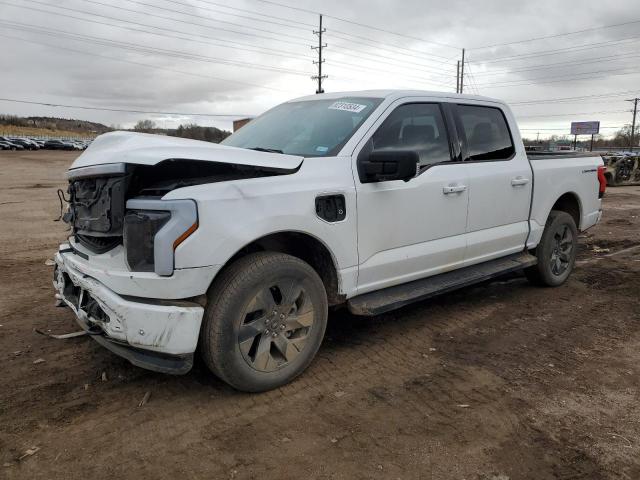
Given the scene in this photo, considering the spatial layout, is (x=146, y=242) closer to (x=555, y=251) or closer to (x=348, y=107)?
(x=348, y=107)

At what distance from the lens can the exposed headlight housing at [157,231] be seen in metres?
2.77

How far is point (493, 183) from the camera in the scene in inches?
181

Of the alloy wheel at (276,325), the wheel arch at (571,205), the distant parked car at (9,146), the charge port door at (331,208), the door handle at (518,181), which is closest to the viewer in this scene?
the alloy wheel at (276,325)

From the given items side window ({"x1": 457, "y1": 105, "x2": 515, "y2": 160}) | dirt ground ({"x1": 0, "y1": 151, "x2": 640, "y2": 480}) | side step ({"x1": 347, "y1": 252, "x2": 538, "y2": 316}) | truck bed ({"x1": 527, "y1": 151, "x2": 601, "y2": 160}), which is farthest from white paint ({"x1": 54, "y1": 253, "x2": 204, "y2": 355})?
truck bed ({"x1": 527, "y1": 151, "x2": 601, "y2": 160})

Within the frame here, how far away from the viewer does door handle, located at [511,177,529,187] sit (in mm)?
4824

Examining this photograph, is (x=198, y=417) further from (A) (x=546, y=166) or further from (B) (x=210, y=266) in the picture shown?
(A) (x=546, y=166)

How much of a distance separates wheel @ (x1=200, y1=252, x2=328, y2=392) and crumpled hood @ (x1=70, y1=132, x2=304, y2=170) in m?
0.57

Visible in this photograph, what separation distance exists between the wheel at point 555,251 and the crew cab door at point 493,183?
18.1 inches

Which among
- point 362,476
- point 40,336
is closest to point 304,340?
point 362,476

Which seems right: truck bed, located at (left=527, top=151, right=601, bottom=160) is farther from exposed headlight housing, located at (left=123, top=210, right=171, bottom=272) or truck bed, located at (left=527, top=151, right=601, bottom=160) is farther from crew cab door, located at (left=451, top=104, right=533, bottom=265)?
exposed headlight housing, located at (left=123, top=210, right=171, bottom=272)

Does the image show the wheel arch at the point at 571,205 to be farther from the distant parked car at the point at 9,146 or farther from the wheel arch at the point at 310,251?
the distant parked car at the point at 9,146

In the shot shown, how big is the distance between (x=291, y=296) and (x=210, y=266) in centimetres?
61

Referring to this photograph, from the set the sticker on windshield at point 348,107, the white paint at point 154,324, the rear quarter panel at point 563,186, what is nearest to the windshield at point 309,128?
the sticker on windshield at point 348,107

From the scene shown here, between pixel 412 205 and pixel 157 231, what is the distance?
6.23 ft
